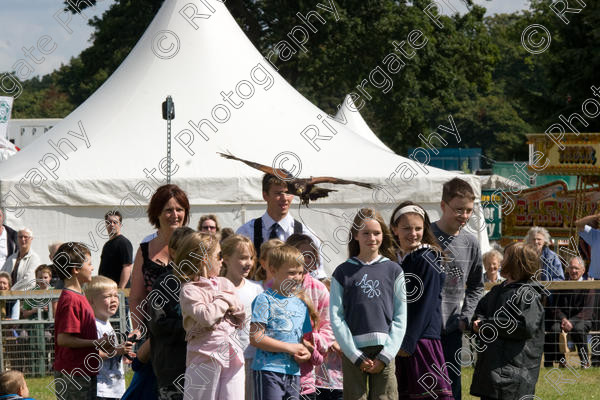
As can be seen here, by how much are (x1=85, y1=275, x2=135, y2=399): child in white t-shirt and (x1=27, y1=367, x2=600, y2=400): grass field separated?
1.98 meters

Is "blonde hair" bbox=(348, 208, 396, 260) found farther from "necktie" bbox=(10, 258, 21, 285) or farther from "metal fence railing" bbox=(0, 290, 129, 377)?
"necktie" bbox=(10, 258, 21, 285)

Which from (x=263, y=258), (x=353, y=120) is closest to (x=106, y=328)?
(x=263, y=258)

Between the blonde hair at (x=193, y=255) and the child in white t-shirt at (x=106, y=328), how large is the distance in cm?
123

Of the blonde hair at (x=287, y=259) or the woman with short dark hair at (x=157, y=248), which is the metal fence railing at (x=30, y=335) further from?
the blonde hair at (x=287, y=259)

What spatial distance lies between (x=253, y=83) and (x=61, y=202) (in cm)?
324

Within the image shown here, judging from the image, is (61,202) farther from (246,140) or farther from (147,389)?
(147,389)

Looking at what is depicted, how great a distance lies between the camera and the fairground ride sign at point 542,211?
18.2 m

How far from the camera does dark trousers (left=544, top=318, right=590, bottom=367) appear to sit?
910 centimetres

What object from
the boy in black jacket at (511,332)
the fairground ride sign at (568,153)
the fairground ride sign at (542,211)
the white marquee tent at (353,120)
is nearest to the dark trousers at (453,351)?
the boy in black jacket at (511,332)

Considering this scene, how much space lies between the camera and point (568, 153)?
1619cm

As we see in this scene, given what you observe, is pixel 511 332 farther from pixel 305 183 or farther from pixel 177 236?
pixel 305 183

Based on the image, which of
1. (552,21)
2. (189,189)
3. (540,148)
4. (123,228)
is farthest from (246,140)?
(552,21)

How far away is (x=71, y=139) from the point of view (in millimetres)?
12125

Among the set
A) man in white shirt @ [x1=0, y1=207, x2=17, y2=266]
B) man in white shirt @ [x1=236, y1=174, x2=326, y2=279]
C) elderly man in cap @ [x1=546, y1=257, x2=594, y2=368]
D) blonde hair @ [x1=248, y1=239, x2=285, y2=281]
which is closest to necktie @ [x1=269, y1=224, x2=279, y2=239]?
man in white shirt @ [x1=236, y1=174, x2=326, y2=279]
